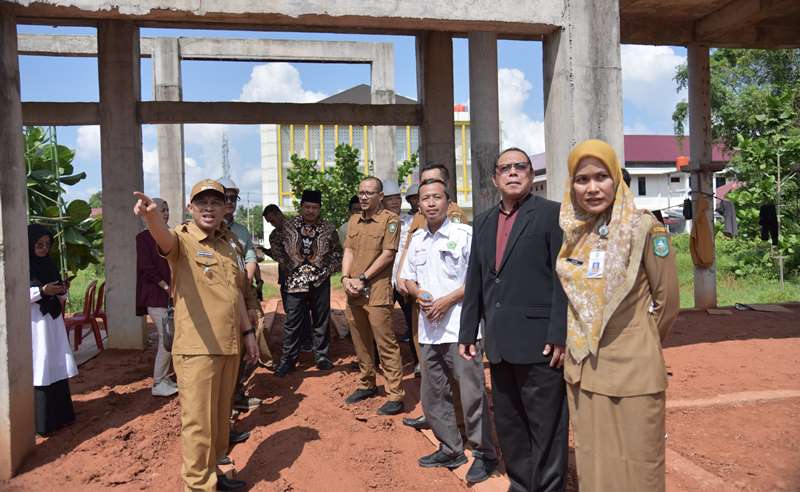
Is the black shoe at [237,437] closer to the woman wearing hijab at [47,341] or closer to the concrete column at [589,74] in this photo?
the woman wearing hijab at [47,341]

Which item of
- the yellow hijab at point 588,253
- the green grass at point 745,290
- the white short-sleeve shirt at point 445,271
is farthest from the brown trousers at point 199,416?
the green grass at point 745,290

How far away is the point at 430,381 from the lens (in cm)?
413

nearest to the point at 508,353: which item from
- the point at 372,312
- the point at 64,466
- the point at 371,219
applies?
the point at 372,312

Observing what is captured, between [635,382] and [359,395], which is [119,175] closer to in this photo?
[359,395]

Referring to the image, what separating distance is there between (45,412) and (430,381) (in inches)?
125

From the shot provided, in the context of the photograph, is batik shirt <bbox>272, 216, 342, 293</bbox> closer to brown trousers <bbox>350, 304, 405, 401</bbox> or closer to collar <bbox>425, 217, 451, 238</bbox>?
brown trousers <bbox>350, 304, 405, 401</bbox>

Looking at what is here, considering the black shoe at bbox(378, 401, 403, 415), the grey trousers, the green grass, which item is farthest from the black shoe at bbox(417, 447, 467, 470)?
the green grass

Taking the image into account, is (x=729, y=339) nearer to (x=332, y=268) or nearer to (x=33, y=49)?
(x=332, y=268)

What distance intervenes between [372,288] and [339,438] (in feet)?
4.27

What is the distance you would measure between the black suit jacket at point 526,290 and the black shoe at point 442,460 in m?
1.17

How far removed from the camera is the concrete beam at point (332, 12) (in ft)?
14.8

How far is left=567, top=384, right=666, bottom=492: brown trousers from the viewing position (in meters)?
2.56

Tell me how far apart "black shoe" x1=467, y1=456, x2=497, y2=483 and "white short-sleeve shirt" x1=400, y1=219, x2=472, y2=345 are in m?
0.75

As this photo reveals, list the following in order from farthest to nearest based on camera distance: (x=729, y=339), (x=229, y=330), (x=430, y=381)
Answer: (x=729, y=339)
(x=430, y=381)
(x=229, y=330)
